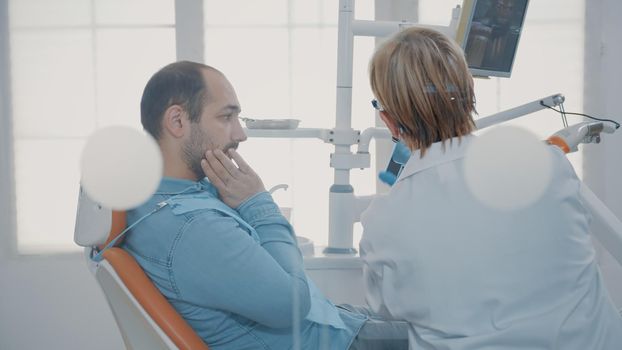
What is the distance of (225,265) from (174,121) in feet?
1.10

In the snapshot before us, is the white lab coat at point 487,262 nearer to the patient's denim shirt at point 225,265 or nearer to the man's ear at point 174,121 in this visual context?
the patient's denim shirt at point 225,265

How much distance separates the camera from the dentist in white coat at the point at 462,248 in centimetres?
90

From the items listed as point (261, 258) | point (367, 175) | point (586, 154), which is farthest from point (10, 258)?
point (586, 154)

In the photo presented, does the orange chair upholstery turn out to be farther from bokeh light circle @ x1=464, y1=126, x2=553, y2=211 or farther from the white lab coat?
bokeh light circle @ x1=464, y1=126, x2=553, y2=211

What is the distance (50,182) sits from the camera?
2871 millimetres

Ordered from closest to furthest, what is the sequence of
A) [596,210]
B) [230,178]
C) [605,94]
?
[230,178]
[596,210]
[605,94]

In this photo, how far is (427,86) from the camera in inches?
40.0

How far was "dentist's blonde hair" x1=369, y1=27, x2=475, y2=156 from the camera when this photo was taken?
3.32ft

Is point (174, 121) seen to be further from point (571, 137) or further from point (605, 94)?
point (605, 94)

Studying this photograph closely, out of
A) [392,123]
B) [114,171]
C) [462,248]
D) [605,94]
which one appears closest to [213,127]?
[114,171]

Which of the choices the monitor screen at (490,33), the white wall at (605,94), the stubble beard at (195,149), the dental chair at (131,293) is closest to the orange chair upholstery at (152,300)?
the dental chair at (131,293)

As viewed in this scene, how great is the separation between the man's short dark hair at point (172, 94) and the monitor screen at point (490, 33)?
0.83 m

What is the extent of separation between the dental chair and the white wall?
8.13 ft

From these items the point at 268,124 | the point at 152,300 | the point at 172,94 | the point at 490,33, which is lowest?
the point at 152,300
